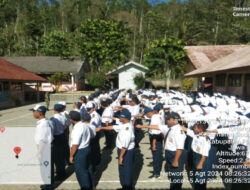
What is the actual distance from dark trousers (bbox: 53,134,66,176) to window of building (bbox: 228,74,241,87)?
15341 mm

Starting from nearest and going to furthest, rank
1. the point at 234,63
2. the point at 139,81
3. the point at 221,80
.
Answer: the point at 234,63 < the point at 221,80 < the point at 139,81

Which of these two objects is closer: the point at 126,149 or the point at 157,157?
the point at 126,149

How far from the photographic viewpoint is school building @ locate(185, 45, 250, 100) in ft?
39.1

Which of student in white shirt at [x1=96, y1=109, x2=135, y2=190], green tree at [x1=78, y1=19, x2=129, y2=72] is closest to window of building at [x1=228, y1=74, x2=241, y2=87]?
student in white shirt at [x1=96, y1=109, x2=135, y2=190]

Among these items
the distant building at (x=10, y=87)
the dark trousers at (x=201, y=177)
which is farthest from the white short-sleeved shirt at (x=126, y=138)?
the distant building at (x=10, y=87)

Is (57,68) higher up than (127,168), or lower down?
higher up

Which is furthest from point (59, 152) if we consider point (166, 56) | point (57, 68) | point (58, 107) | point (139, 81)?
point (57, 68)

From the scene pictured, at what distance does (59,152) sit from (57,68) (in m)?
26.9

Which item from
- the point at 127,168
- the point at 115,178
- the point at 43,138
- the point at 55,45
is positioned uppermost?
the point at 55,45

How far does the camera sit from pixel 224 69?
1163 centimetres

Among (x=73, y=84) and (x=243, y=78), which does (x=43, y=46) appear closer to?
(x=73, y=84)

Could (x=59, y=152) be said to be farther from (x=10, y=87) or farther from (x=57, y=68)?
(x=57, y=68)

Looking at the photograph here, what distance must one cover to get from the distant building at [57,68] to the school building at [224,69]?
52.6ft

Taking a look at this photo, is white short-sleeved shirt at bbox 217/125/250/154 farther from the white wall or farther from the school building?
the white wall
